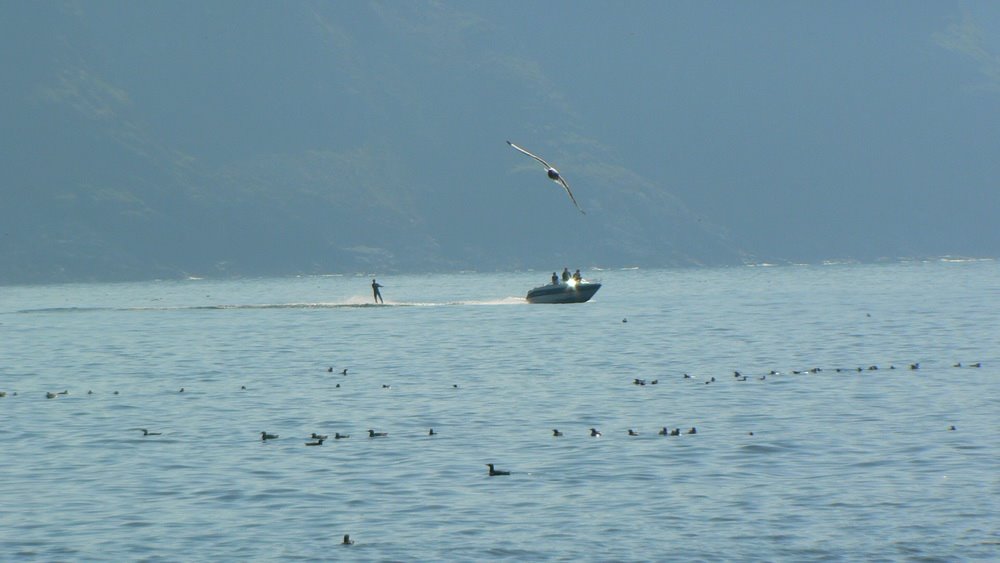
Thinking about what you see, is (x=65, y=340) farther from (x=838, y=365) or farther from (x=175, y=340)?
(x=838, y=365)

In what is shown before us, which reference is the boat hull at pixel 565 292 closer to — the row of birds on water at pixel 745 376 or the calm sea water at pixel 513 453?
the calm sea water at pixel 513 453

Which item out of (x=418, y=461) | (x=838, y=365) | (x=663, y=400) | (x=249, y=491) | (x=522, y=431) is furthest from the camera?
(x=838, y=365)

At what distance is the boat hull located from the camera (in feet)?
361

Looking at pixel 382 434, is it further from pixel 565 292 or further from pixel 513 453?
pixel 565 292

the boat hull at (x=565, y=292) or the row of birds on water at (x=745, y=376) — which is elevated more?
the boat hull at (x=565, y=292)

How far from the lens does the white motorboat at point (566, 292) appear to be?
11012 cm

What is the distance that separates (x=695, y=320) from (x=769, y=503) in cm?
7615

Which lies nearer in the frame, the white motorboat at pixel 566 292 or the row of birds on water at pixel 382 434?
the row of birds on water at pixel 382 434

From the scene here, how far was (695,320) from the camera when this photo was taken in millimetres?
105750

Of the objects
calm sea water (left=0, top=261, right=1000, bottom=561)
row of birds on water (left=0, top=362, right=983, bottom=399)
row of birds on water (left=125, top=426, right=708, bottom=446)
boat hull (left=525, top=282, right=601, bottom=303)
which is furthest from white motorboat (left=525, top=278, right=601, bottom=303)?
row of birds on water (left=125, top=426, right=708, bottom=446)

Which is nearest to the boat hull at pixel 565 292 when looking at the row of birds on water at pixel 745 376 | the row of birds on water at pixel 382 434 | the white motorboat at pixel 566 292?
the white motorboat at pixel 566 292

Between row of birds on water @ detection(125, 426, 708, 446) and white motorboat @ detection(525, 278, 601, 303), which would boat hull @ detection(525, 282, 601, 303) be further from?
row of birds on water @ detection(125, 426, 708, 446)

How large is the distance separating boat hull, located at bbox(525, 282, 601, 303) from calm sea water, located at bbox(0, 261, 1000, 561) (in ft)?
94.1

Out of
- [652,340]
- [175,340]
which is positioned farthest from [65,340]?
[652,340]
